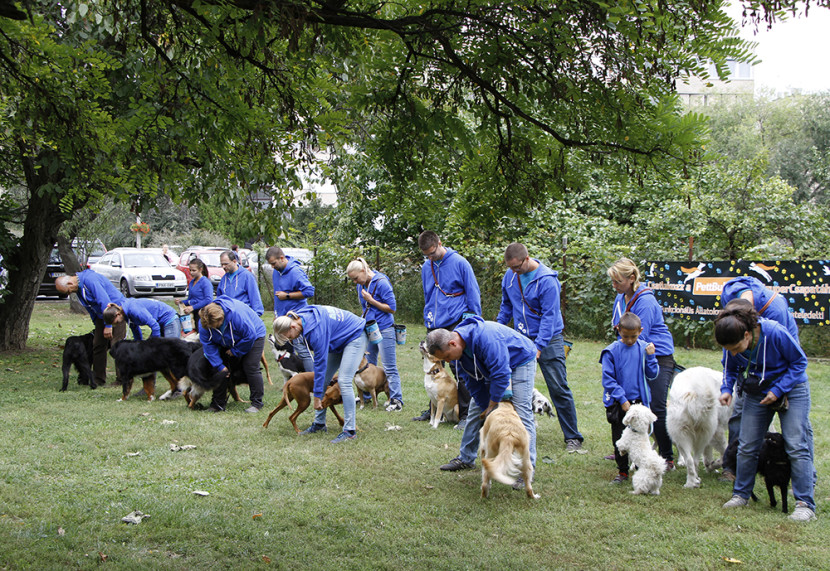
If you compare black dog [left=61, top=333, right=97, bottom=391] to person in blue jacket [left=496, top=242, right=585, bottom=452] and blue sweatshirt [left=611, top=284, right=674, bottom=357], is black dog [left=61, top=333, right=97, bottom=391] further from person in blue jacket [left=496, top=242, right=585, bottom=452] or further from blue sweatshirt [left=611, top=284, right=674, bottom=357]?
blue sweatshirt [left=611, top=284, right=674, bottom=357]

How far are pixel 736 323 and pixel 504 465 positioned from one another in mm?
1937

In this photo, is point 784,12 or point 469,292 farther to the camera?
point 469,292

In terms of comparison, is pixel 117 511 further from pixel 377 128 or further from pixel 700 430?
pixel 700 430

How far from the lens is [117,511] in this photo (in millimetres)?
4961

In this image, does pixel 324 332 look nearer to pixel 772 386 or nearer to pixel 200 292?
pixel 772 386

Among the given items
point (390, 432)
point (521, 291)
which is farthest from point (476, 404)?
point (390, 432)

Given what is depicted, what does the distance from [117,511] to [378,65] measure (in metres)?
3.66

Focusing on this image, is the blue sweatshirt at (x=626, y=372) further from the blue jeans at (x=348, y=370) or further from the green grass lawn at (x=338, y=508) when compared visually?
the blue jeans at (x=348, y=370)

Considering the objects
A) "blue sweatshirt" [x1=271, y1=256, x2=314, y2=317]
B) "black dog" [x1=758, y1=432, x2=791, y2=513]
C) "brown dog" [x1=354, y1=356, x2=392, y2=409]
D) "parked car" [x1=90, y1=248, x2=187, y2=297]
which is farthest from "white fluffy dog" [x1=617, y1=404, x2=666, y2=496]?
"parked car" [x1=90, y1=248, x2=187, y2=297]

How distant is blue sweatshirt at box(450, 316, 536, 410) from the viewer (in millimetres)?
5238

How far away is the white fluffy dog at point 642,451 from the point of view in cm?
539

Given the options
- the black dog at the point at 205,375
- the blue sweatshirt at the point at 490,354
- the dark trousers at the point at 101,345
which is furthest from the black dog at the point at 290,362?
the blue sweatshirt at the point at 490,354

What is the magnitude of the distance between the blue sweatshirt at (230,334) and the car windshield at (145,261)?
61.1 feet

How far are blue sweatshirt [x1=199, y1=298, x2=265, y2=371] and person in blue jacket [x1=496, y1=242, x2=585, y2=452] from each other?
11.3 ft
